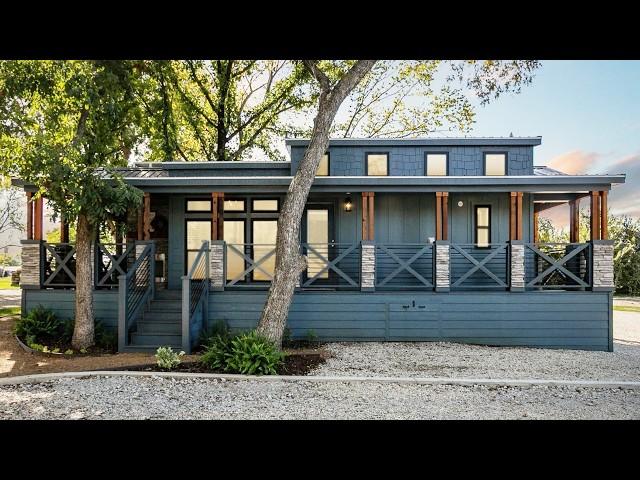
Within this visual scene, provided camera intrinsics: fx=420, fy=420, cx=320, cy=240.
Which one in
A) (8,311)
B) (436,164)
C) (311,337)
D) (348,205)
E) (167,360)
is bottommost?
(8,311)

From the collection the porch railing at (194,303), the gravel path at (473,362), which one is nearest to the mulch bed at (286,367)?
the gravel path at (473,362)

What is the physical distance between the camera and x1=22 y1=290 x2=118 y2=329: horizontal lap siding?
8125 millimetres

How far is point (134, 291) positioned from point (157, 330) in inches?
38.4

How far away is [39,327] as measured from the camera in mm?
7723

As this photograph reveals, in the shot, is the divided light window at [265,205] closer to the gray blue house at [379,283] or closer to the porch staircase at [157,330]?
the gray blue house at [379,283]

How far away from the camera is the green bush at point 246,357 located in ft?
18.7

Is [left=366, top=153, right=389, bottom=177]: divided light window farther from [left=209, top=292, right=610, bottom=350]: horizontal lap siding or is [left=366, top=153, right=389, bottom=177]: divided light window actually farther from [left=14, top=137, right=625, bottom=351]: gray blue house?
[left=209, top=292, right=610, bottom=350]: horizontal lap siding

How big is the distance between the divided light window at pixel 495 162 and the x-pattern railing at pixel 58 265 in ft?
29.4

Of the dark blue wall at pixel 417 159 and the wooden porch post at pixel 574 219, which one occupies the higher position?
the dark blue wall at pixel 417 159

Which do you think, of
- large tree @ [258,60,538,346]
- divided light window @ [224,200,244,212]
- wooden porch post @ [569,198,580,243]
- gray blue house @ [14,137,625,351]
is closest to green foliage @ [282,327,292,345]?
gray blue house @ [14,137,625,351]

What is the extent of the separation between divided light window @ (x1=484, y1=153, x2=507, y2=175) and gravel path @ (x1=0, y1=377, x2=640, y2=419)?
216 inches

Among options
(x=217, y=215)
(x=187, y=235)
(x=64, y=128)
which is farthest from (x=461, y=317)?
(x=64, y=128)

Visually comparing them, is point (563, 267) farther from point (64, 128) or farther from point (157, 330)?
point (64, 128)
